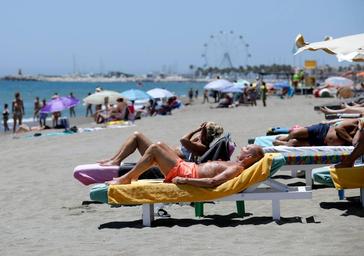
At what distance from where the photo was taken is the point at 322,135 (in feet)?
28.2

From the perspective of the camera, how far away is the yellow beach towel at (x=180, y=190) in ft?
21.7

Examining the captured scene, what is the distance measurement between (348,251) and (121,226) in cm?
243

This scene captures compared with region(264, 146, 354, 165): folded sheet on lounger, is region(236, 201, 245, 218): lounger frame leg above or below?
below

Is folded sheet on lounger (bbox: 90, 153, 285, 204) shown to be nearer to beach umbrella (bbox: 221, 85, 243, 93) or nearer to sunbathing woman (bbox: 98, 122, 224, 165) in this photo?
sunbathing woman (bbox: 98, 122, 224, 165)

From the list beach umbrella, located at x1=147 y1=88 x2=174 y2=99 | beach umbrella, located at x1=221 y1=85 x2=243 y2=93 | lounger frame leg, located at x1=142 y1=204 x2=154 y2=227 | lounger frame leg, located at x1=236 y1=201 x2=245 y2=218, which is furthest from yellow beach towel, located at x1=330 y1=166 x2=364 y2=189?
beach umbrella, located at x1=221 y1=85 x2=243 y2=93

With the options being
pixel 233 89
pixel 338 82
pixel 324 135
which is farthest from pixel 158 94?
pixel 324 135

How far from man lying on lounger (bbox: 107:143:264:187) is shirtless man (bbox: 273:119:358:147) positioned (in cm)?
187

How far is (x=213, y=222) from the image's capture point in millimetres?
6863

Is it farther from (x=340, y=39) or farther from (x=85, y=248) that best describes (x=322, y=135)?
(x=85, y=248)

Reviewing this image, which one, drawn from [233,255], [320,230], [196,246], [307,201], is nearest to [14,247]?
[196,246]

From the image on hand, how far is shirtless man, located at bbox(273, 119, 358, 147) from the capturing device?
8.34m

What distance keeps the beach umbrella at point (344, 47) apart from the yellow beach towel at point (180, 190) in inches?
49.6

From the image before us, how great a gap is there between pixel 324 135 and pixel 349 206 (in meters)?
1.58

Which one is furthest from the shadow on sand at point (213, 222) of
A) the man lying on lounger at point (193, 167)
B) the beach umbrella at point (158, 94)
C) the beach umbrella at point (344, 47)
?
the beach umbrella at point (158, 94)
